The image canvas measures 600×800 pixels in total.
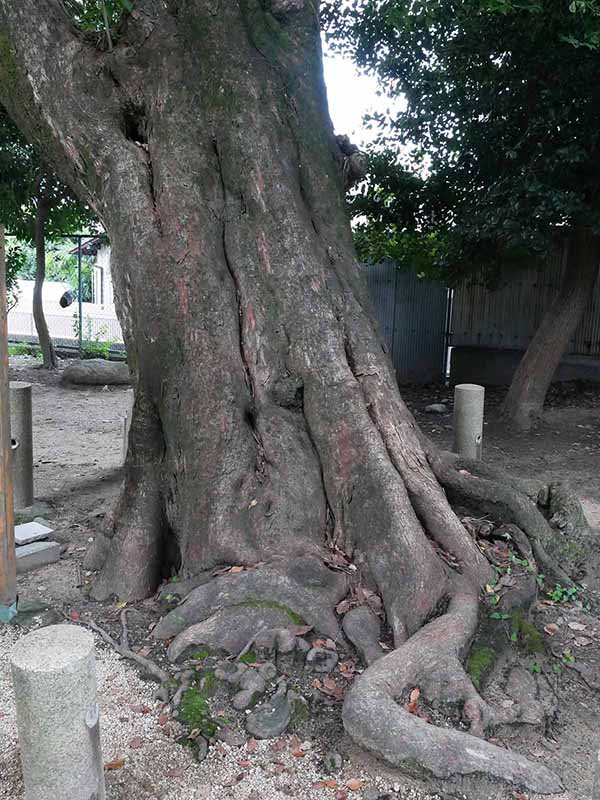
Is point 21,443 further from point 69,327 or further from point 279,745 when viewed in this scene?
point 69,327

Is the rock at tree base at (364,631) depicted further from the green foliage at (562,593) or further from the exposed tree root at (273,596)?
the green foliage at (562,593)

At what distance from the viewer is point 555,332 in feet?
32.6

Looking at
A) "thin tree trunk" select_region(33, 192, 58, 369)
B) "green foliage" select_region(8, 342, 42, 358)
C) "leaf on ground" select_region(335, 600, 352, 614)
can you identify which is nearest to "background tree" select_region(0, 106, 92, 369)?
"thin tree trunk" select_region(33, 192, 58, 369)

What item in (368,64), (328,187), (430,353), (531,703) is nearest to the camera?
(531,703)

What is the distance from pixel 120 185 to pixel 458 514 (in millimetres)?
3091

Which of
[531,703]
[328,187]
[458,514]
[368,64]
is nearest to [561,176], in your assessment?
[368,64]

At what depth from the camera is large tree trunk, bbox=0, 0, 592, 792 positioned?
438cm

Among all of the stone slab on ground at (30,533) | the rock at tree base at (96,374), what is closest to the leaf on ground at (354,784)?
the stone slab on ground at (30,533)

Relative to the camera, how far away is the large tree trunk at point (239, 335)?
4379mm

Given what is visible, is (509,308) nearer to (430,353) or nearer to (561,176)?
(430,353)

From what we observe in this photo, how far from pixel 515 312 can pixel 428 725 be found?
10812 mm

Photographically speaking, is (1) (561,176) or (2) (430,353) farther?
(2) (430,353)

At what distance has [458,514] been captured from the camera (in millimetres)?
5043

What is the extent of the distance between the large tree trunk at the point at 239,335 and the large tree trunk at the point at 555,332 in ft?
17.3
